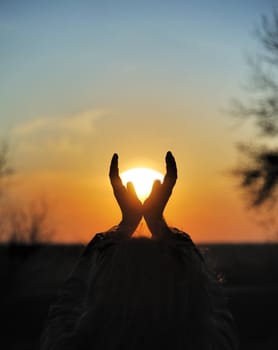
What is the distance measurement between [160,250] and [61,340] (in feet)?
1.13

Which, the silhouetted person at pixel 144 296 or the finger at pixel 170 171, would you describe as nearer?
the silhouetted person at pixel 144 296

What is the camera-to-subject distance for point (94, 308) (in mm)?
1829

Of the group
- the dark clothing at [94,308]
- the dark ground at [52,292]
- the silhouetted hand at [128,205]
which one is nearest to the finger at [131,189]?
the silhouetted hand at [128,205]

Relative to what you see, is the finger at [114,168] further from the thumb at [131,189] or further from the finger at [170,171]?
the finger at [170,171]

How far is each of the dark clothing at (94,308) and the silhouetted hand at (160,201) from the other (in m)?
0.05

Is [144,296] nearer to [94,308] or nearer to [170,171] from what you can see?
Result: [94,308]

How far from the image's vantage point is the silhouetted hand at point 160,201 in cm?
192

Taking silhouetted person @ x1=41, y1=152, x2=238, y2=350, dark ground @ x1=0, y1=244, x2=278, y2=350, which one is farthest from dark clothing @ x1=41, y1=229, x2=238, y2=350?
dark ground @ x1=0, y1=244, x2=278, y2=350

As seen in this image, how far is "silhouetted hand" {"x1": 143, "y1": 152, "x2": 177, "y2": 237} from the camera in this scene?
1.92 meters

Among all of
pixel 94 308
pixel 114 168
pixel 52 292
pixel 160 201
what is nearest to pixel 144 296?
pixel 94 308

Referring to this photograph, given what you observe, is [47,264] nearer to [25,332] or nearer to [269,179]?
[25,332]

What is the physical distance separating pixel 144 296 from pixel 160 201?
0.26m

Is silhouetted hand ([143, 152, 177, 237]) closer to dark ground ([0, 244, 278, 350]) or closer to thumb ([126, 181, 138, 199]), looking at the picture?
thumb ([126, 181, 138, 199])

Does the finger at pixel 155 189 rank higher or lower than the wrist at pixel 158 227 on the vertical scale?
higher
